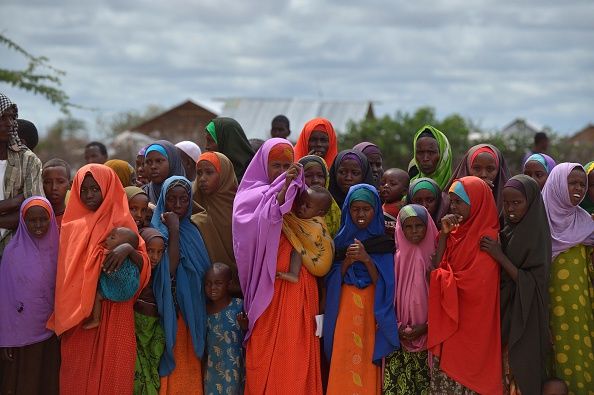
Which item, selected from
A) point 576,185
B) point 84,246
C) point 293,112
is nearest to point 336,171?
point 576,185

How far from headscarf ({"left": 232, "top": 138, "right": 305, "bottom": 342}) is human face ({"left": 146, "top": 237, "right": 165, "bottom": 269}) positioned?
1.69 ft

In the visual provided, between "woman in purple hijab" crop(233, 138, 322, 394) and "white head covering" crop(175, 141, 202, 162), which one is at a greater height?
"white head covering" crop(175, 141, 202, 162)

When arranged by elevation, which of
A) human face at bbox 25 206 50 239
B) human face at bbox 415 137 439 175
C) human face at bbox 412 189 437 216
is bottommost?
human face at bbox 25 206 50 239

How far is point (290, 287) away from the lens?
5.97 metres

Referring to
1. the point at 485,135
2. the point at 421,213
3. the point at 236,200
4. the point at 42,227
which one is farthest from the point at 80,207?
the point at 485,135

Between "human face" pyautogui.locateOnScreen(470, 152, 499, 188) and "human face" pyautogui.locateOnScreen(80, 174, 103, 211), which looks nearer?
"human face" pyautogui.locateOnScreen(80, 174, 103, 211)

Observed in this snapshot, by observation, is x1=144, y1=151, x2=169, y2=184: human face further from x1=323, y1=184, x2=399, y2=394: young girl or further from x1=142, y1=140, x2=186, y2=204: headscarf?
x1=323, y1=184, x2=399, y2=394: young girl

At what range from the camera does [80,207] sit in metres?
5.85

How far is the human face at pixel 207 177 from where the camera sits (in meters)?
6.38

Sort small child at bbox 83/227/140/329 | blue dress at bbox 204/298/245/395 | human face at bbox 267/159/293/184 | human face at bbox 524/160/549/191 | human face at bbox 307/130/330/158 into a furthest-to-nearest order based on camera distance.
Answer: human face at bbox 307/130/330/158, human face at bbox 524/160/549/191, human face at bbox 267/159/293/184, blue dress at bbox 204/298/245/395, small child at bbox 83/227/140/329

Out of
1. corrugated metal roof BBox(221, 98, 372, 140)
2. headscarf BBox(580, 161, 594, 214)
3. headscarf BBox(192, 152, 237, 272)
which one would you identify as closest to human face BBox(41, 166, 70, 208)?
headscarf BBox(192, 152, 237, 272)

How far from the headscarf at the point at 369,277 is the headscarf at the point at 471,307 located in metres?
0.29

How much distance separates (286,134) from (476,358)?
14.2 feet

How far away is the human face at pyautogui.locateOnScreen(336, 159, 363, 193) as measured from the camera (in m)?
6.54
